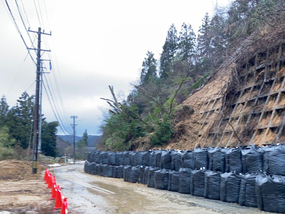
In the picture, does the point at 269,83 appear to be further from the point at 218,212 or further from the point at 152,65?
the point at 152,65

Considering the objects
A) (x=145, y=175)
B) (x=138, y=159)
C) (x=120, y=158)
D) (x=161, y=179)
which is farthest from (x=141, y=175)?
(x=120, y=158)

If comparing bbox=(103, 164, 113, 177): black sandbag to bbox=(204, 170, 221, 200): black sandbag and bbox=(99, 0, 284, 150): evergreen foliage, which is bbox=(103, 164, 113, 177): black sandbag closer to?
bbox=(99, 0, 284, 150): evergreen foliage

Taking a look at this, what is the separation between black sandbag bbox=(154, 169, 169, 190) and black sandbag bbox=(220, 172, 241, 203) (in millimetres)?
3783

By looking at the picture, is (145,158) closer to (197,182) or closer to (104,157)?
(197,182)

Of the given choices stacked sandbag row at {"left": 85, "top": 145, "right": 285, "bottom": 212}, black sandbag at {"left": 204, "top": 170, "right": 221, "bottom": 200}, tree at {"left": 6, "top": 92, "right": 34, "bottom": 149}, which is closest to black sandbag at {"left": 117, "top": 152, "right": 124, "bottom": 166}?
stacked sandbag row at {"left": 85, "top": 145, "right": 285, "bottom": 212}

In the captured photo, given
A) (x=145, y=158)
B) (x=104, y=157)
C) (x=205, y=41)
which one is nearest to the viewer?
(x=145, y=158)

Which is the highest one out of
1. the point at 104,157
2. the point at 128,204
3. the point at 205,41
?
the point at 205,41

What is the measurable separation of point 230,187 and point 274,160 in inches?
66.6

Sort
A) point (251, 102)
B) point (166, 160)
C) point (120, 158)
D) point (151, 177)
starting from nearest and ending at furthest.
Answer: point (166, 160) < point (151, 177) < point (251, 102) < point (120, 158)

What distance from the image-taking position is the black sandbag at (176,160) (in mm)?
12758

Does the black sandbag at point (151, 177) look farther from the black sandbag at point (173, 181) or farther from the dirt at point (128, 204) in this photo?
the black sandbag at point (173, 181)

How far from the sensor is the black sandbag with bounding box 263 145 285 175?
26.9 feet

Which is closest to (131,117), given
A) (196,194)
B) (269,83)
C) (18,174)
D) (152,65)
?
(18,174)

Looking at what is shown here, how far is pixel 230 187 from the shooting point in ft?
30.9
